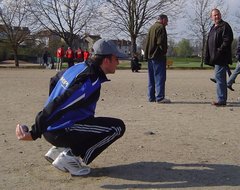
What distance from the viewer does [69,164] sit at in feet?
15.1

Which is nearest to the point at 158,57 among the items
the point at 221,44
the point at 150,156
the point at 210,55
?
the point at 210,55

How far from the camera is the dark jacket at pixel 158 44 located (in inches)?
416

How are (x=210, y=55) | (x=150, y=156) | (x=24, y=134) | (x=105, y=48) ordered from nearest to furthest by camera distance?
(x=24, y=134)
(x=105, y=48)
(x=150, y=156)
(x=210, y=55)

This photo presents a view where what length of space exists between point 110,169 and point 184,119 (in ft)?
11.4

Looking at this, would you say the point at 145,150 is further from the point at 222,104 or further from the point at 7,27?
the point at 7,27

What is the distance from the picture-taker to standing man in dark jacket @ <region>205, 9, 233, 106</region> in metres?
9.77

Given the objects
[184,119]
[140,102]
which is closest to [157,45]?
[140,102]

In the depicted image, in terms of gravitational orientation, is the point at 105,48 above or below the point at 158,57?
above

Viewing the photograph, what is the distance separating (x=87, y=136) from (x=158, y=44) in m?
6.28

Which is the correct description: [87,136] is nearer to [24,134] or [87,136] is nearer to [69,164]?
[69,164]

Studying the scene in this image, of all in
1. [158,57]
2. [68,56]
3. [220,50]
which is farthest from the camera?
[68,56]

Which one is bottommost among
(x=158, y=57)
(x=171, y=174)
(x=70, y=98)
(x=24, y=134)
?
(x=171, y=174)

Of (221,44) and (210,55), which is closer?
(221,44)

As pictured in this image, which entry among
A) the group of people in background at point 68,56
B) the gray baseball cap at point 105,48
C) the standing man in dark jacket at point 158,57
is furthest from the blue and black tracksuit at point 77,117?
the group of people in background at point 68,56
